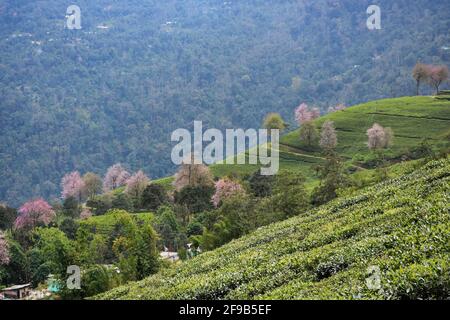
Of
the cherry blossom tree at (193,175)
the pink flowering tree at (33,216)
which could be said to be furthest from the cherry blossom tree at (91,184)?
the cherry blossom tree at (193,175)

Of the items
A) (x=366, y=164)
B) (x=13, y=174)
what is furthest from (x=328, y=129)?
(x=13, y=174)

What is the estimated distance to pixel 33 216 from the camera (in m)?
82.1

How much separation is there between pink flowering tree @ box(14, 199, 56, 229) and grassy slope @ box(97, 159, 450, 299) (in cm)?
5721

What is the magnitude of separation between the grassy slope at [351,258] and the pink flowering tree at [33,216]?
5721 cm

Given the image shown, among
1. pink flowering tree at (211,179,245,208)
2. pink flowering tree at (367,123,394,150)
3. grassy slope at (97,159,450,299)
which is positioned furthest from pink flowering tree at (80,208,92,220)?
grassy slope at (97,159,450,299)

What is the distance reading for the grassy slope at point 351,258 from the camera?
40.3 ft

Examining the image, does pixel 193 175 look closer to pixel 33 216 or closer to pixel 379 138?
pixel 33 216

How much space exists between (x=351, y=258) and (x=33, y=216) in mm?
72937

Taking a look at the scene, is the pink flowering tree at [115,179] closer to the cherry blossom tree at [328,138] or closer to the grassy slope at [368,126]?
the grassy slope at [368,126]

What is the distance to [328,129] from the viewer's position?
328 feet

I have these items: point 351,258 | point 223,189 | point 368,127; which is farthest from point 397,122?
point 351,258

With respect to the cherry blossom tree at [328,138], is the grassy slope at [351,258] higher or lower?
higher

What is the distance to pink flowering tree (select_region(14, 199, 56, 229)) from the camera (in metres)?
81.1
